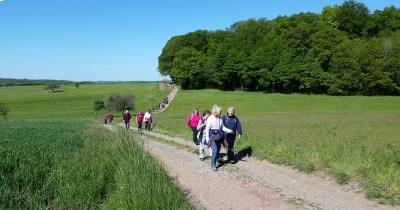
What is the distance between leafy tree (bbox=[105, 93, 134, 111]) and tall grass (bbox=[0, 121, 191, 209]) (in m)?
63.6

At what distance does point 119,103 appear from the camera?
78.1 metres

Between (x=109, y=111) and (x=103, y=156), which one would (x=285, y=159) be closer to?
(x=103, y=156)

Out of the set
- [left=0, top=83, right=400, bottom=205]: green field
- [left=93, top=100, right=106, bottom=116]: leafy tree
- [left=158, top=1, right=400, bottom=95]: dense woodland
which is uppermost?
[left=158, top=1, right=400, bottom=95]: dense woodland

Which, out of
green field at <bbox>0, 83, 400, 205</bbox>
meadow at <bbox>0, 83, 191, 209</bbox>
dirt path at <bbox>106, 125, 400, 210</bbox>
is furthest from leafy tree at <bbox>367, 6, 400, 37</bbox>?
meadow at <bbox>0, 83, 191, 209</bbox>

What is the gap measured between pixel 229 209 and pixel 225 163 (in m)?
5.56

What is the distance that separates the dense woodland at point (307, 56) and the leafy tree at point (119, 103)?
22128 mm

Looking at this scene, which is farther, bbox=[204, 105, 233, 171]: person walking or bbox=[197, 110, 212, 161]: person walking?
bbox=[197, 110, 212, 161]: person walking

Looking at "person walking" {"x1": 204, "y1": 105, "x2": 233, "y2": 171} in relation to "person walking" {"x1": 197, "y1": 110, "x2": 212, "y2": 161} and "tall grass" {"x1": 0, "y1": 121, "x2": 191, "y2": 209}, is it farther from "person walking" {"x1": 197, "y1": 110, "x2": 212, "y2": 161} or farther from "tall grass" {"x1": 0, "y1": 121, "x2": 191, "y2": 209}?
"tall grass" {"x1": 0, "y1": 121, "x2": 191, "y2": 209}

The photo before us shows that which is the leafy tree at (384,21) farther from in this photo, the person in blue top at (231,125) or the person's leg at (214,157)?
the person's leg at (214,157)

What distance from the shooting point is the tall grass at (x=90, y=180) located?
956cm

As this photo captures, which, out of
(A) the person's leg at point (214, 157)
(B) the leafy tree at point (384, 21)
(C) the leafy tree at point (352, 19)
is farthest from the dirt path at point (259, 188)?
(B) the leafy tree at point (384, 21)

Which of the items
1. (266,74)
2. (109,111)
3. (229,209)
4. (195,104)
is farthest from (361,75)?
(229,209)

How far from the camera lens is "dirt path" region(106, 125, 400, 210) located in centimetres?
973

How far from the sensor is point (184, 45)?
113 meters
